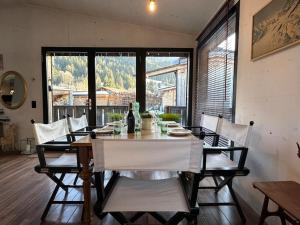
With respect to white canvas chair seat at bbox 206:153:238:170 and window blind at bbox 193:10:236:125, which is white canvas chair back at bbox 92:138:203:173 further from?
window blind at bbox 193:10:236:125

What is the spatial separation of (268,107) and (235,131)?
1.25 ft

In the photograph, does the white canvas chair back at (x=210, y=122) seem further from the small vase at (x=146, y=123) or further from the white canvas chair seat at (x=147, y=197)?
the white canvas chair seat at (x=147, y=197)

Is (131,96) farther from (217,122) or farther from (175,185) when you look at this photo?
(175,185)

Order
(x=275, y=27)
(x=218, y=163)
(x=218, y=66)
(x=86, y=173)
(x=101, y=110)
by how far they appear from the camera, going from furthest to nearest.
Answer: (x=101, y=110) < (x=218, y=66) < (x=218, y=163) < (x=275, y=27) < (x=86, y=173)

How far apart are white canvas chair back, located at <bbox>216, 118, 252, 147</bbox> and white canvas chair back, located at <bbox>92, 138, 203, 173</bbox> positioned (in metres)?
0.97

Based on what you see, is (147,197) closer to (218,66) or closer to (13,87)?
(218,66)

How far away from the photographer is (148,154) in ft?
4.09

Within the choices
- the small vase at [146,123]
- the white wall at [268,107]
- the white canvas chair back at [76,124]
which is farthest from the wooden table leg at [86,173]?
the white wall at [268,107]

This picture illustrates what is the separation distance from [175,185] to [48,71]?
416 cm

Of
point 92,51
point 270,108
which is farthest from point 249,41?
point 92,51

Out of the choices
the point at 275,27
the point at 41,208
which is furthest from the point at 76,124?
the point at 275,27

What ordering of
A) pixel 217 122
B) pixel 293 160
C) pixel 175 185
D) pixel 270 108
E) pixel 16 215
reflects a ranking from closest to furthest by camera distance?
pixel 175 185 < pixel 293 160 < pixel 270 108 < pixel 16 215 < pixel 217 122

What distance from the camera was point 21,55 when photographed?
4.66 meters

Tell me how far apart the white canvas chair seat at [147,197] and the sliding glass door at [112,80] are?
308 centimetres
